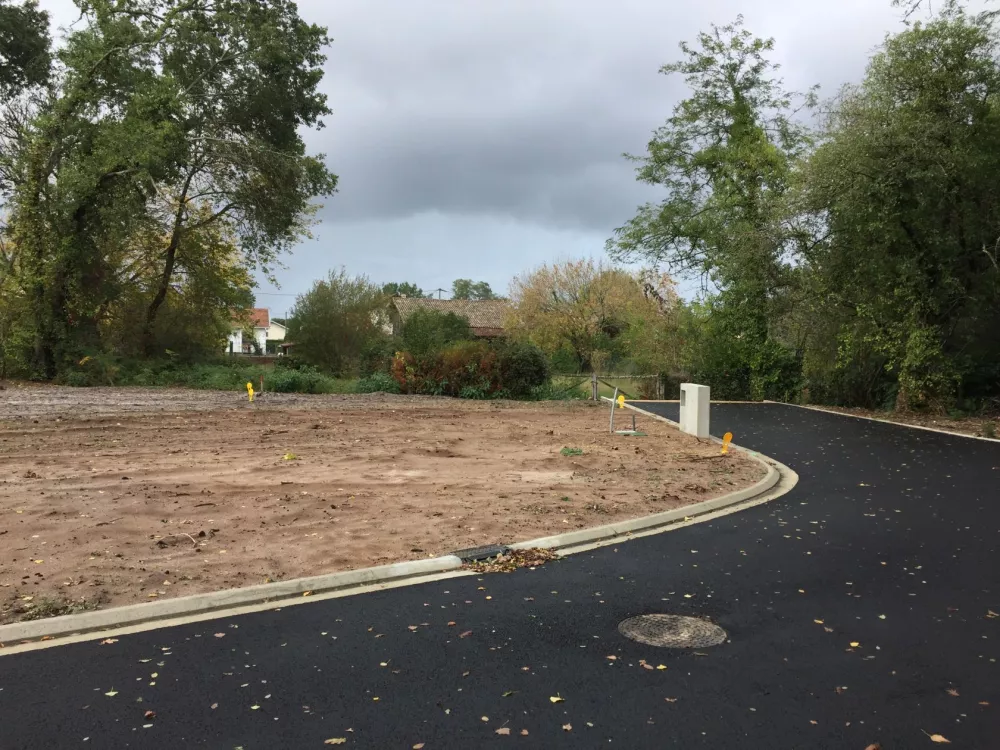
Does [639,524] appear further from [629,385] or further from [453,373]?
[629,385]

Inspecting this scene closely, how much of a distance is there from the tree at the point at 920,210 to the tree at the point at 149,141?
1721cm

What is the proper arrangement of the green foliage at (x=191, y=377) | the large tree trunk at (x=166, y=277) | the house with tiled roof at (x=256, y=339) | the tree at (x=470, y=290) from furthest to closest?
the tree at (x=470, y=290), the house with tiled roof at (x=256, y=339), the large tree trunk at (x=166, y=277), the green foliage at (x=191, y=377)

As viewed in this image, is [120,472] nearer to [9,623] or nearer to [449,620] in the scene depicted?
[9,623]

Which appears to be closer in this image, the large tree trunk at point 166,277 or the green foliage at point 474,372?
the green foliage at point 474,372

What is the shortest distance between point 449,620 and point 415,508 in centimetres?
299

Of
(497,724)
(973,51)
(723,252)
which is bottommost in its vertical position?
(497,724)

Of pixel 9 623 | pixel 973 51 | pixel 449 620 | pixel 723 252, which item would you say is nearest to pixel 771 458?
pixel 449 620

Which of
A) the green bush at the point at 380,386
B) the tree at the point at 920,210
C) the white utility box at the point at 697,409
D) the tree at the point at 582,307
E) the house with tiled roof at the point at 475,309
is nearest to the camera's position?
the white utility box at the point at 697,409

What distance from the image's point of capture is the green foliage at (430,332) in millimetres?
25188

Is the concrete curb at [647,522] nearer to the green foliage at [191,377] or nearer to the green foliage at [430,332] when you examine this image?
the green foliage at [430,332]

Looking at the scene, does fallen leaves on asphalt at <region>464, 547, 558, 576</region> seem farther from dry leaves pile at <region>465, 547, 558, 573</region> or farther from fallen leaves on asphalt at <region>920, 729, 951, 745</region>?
fallen leaves on asphalt at <region>920, 729, 951, 745</region>

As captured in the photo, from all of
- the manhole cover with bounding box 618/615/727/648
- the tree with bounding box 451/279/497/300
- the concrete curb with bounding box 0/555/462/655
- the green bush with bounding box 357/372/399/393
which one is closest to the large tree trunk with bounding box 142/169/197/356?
the green bush with bounding box 357/372/399/393

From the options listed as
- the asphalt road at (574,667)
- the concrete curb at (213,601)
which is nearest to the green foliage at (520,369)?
the asphalt road at (574,667)

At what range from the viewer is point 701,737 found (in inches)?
121
